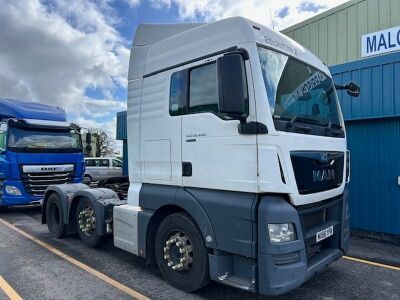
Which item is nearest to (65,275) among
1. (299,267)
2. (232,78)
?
(299,267)

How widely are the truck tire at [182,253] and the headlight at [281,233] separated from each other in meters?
0.89

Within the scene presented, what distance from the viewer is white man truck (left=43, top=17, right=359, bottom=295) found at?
3.54 metres

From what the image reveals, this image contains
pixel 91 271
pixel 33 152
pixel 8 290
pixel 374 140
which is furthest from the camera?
pixel 33 152

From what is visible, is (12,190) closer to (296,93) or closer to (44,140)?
(44,140)

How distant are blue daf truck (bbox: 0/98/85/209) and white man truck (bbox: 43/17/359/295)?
17.9ft

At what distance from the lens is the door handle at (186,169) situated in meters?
4.29

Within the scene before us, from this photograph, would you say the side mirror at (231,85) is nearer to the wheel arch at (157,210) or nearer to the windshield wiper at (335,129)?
the wheel arch at (157,210)

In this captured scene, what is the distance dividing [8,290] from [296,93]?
4.16 meters

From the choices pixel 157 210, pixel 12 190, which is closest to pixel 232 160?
pixel 157 210

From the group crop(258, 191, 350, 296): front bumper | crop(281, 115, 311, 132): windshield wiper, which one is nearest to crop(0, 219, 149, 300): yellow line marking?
crop(258, 191, 350, 296): front bumper

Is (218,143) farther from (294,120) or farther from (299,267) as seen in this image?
(299,267)

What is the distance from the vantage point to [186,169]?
4340 mm

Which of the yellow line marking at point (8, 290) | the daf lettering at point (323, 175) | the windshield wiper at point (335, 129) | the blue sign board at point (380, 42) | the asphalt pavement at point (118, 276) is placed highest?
the blue sign board at point (380, 42)

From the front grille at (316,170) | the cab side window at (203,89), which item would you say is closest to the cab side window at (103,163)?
the cab side window at (203,89)
